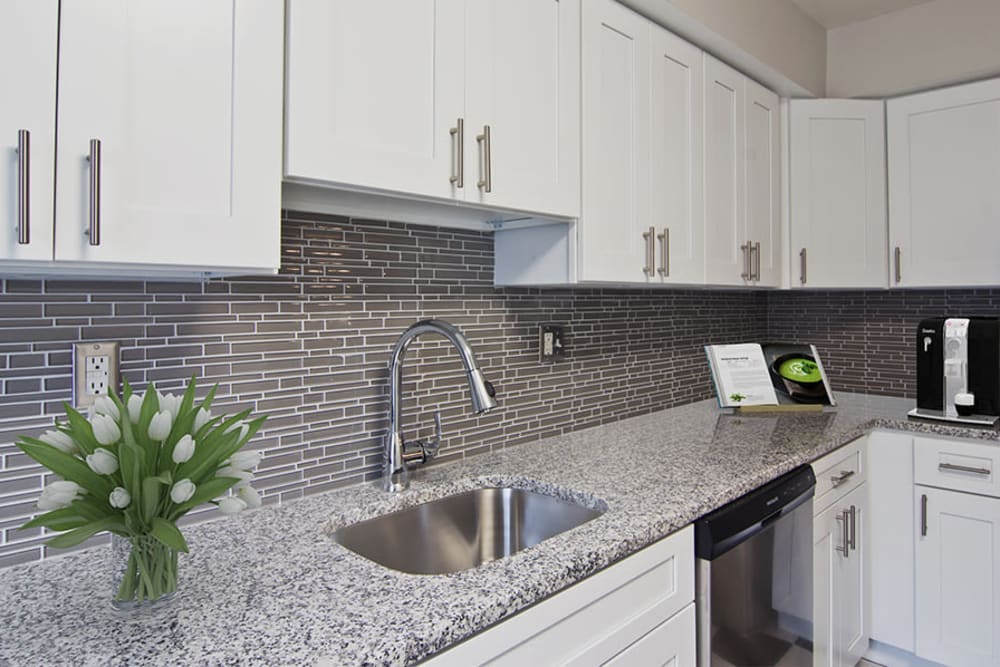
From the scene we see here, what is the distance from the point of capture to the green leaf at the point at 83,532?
2.61 feet

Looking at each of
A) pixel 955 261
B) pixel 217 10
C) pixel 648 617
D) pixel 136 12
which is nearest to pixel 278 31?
pixel 217 10

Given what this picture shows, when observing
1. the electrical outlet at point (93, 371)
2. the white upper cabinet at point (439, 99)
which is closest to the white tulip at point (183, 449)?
the electrical outlet at point (93, 371)

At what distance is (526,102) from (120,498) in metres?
1.15

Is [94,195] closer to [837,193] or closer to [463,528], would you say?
[463,528]

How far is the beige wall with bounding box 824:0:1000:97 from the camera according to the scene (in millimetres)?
2496

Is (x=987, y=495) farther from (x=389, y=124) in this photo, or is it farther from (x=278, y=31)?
(x=278, y=31)

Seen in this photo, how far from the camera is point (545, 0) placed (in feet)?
5.05

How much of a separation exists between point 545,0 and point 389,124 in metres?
0.61

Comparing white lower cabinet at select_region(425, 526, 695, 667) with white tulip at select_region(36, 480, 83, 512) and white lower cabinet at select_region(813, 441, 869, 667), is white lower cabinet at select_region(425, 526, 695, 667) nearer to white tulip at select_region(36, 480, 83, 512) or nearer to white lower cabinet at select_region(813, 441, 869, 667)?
white tulip at select_region(36, 480, 83, 512)

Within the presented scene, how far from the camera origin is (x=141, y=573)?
0.87m

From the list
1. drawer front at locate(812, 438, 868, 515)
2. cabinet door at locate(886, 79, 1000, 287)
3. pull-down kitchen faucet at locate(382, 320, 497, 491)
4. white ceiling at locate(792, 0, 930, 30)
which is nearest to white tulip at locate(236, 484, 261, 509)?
pull-down kitchen faucet at locate(382, 320, 497, 491)

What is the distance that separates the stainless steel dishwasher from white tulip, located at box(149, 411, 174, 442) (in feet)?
3.48

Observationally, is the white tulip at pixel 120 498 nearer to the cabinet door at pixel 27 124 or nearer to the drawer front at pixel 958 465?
the cabinet door at pixel 27 124

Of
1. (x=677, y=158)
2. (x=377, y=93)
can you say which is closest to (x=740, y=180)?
(x=677, y=158)
